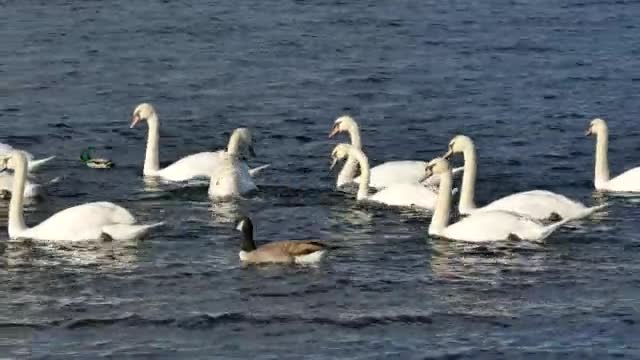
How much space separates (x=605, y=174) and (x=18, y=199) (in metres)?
6.88

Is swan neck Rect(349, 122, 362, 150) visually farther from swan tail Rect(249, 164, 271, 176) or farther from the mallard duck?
the mallard duck

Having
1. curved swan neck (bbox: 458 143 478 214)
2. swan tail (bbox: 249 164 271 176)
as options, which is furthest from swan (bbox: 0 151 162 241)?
curved swan neck (bbox: 458 143 478 214)

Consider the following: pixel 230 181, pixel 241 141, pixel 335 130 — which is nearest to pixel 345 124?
pixel 335 130

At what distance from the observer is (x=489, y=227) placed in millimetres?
19422

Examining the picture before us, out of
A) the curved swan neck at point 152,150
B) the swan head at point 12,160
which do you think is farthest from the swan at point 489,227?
the curved swan neck at point 152,150

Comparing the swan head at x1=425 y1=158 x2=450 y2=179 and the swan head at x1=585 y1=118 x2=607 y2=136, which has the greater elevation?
the swan head at x1=585 y1=118 x2=607 y2=136

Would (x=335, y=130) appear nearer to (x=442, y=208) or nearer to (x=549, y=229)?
(x=442, y=208)

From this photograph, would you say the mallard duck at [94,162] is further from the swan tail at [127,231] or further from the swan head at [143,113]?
the swan tail at [127,231]

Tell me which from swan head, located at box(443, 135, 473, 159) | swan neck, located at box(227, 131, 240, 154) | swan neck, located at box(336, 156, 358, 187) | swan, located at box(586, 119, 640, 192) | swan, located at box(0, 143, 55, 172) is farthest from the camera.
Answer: swan, located at box(0, 143, 55, 172)

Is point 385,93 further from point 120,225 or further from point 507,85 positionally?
point 120,225

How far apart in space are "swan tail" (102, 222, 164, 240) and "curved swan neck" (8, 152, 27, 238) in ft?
3.53

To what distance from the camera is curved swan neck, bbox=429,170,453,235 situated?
19938 millimetres

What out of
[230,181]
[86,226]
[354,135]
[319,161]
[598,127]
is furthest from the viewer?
[319,161]

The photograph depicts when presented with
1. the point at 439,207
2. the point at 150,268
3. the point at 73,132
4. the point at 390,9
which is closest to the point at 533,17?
the point at 390,9
